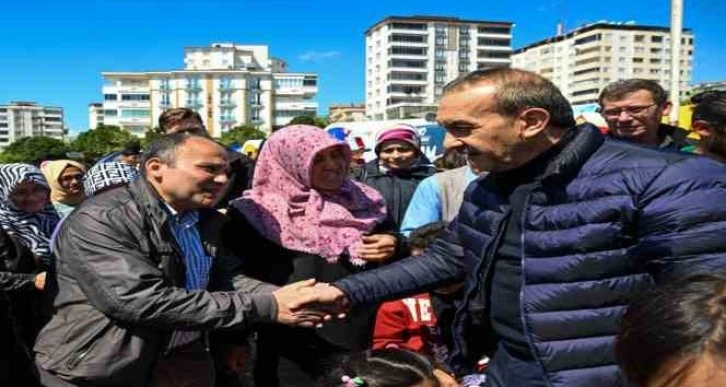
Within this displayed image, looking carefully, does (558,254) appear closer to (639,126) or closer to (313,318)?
(313,318)

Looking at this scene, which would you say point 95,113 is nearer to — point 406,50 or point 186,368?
Answer: point 406,50

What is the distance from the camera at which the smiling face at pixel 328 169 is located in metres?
3.34

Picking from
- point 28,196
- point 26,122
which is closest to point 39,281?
point 28,196

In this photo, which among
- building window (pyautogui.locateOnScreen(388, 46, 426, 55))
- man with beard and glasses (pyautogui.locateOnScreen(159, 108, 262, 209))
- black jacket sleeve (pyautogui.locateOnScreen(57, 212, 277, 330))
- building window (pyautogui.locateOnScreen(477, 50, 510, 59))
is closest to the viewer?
black jacket sleeve (pyautogui.locateOnScreen(57, 212, 277, 330))

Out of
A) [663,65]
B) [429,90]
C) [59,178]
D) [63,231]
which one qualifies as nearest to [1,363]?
[63,231]

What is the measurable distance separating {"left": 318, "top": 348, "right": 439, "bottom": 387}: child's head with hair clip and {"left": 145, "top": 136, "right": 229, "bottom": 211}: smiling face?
989 mm

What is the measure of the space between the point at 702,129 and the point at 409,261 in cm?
144

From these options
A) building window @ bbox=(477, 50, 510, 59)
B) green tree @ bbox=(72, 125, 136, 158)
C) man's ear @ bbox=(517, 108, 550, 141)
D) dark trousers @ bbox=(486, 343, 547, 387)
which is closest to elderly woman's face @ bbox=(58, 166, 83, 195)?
dark trousers @ bbox=(486, 343, 547, 387)

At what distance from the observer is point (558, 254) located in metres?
2.00

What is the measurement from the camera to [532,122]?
212 centimetres

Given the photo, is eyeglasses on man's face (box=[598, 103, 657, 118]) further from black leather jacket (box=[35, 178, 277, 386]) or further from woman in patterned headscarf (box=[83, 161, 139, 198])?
woman in patterned headscarf (box=[83, 161, 139, 198])

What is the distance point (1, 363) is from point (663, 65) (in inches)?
6013

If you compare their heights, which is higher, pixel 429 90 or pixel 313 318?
pixel 429 90

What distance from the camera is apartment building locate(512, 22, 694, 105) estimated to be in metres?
140
